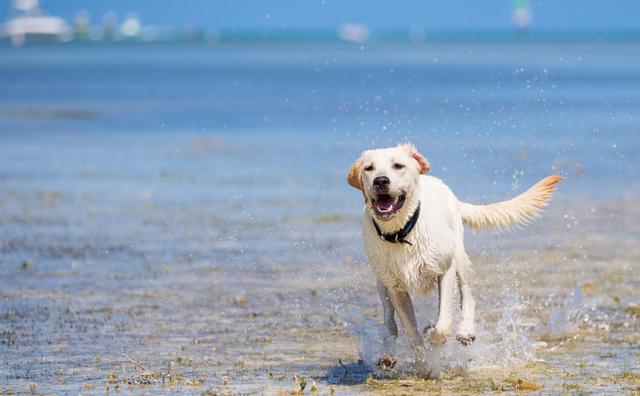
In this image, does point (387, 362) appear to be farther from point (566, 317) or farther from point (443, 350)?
point (566, 317)

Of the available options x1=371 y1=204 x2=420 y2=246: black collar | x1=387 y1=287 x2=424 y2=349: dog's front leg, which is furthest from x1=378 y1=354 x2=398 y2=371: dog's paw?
x1=371 y1=204 x2=420 y2=246: black collar

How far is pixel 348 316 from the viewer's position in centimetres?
843

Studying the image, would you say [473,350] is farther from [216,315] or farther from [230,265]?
[230,265]

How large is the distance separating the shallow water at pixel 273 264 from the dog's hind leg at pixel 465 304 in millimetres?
145

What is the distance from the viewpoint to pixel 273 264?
11516 millimetres

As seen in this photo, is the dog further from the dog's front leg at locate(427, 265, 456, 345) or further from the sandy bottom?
the sandy bottom

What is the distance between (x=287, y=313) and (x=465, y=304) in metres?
2.12

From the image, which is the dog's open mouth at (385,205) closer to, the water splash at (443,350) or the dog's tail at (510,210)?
the water splash at (443,350)

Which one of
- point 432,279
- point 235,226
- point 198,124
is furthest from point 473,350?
point 198,124

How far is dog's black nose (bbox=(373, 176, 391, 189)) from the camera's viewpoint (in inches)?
269

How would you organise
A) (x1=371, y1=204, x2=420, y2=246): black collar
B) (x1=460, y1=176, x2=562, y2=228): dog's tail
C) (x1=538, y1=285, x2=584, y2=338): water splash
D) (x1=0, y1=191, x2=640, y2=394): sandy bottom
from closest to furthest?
(x1=371, y1=204, x2=420, y2=246): black collar → (x1=0, y1=191, x2=640, y2=394): sandy bottom → (x1=460, y1=176, x2=562, y2=228): dog's tail → (x1=538, y1=285, x2=584, y2=338): water splash

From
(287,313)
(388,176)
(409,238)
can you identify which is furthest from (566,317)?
(388,176)

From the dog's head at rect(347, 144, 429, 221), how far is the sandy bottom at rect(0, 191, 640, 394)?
1.04m

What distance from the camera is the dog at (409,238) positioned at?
23.0 ft
